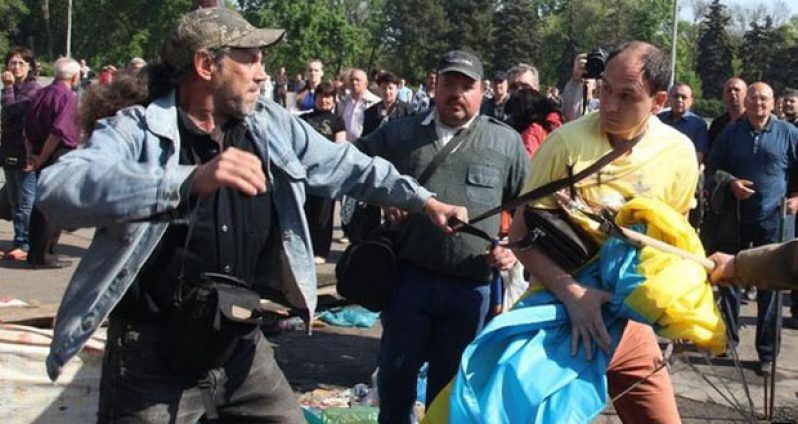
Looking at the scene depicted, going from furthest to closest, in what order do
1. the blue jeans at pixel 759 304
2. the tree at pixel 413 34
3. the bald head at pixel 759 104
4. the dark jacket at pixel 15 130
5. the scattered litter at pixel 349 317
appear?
the tree at pixel 413 34, the dark jacket at pixel 15 130, the scattered litter at pixel 349 317, the bald head at pixel 759 104, the blue jeans at pixel 759 304

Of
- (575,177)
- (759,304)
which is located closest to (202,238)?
(575,177)

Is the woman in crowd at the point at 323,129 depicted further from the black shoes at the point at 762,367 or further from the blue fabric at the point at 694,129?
the black shoes at the point at 762,367

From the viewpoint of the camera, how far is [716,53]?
77000 millimetres

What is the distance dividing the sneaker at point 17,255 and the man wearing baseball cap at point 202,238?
7362mm

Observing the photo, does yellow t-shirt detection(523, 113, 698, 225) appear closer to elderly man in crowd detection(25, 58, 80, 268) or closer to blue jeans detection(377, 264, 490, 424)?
blue jeans detection(377, 264, 490, 424)

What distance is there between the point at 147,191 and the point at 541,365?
1.30 metres

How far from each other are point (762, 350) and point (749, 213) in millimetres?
1136

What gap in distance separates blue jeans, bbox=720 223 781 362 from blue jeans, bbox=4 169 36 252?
256 inches

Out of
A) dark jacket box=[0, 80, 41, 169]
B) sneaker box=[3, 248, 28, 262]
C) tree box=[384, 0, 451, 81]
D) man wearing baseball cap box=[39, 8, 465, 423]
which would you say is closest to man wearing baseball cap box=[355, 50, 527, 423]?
man wearing baseball cap box=[39, 8, 465, 423]

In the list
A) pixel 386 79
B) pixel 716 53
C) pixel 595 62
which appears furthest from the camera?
pixel 716 53

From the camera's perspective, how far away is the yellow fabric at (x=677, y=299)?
10.3 ft

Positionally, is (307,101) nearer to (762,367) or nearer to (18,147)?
(18,147)

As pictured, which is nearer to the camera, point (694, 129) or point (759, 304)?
point (759, 304)

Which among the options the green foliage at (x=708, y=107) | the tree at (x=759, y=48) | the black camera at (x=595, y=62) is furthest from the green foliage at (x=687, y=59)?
the black camera at (x=595, y=62)
